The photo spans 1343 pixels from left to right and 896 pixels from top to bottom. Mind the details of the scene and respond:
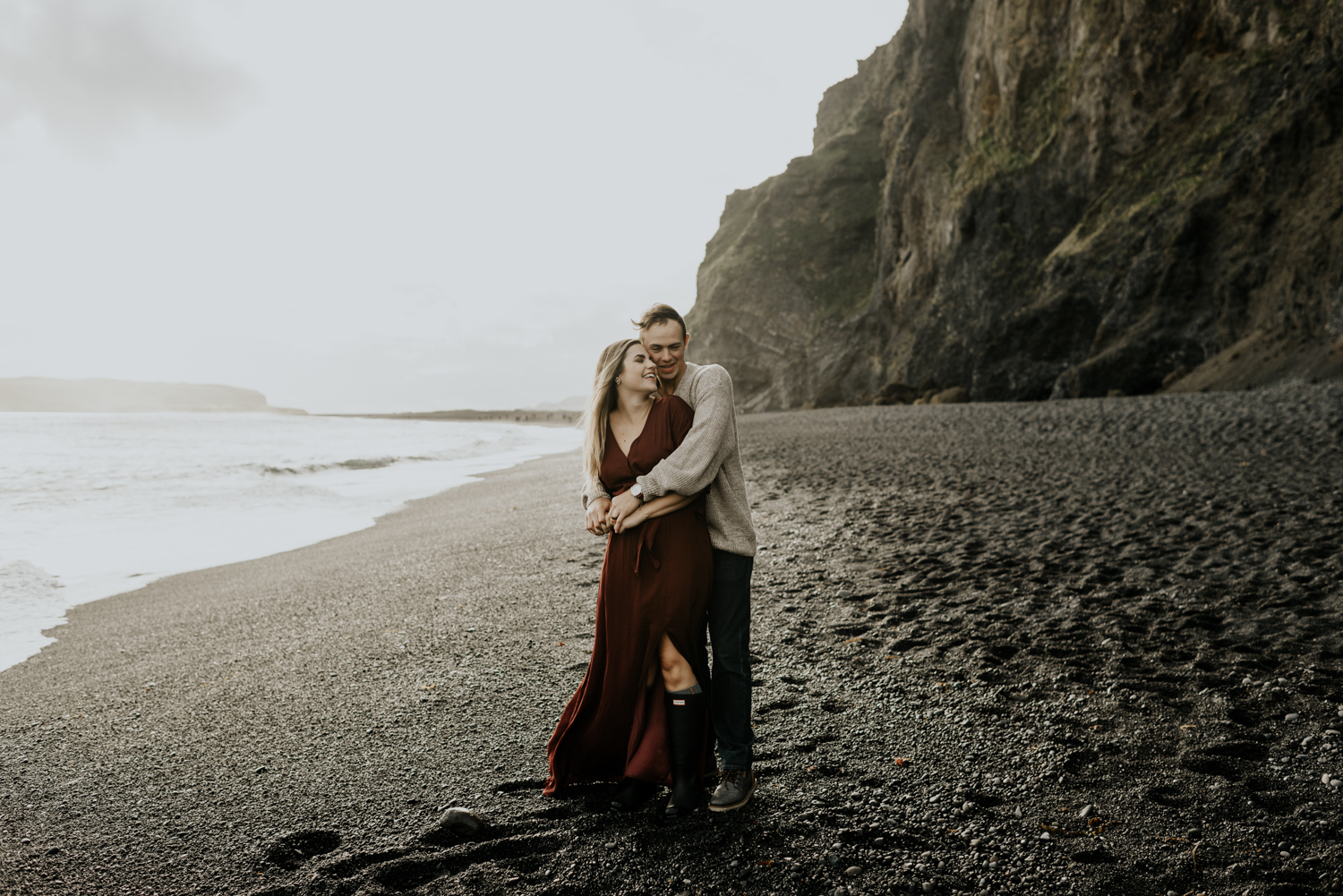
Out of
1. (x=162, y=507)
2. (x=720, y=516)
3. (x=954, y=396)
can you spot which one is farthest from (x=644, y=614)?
(x=954, y=396)

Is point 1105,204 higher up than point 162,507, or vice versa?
point 1105,204

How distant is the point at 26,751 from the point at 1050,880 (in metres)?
5.09

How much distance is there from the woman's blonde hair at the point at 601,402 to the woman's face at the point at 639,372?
40mm

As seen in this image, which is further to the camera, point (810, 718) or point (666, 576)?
point (810, 718)

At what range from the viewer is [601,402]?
115 inches

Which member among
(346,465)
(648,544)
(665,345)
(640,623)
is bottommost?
(346,465)

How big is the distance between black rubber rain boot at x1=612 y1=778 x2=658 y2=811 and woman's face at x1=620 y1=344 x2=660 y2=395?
5.29 ft

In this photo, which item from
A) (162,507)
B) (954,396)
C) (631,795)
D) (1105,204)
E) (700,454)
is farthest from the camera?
(954,396)

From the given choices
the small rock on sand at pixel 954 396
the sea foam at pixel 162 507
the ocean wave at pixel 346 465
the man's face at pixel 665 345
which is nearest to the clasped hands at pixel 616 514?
the man's face at pixel 665 345

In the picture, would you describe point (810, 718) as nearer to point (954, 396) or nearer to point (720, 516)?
point (720, 516)

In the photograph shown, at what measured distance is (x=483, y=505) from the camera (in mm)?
12523

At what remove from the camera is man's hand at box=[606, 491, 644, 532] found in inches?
107

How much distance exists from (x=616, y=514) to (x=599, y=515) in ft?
0.40

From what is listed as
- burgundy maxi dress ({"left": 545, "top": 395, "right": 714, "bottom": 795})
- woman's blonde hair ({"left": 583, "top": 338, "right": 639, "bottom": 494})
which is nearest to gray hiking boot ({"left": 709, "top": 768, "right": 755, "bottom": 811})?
burgundy maxi dress ({"left": 545, "top": 395, "right": 714, "bottom": 795})
